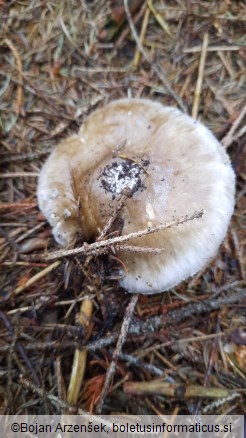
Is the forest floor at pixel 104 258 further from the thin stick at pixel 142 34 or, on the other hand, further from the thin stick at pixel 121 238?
the thin stick at pixel 121 238

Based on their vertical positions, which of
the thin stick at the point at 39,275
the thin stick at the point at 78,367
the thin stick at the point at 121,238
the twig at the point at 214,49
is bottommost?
the thin stick at the point at 78,367

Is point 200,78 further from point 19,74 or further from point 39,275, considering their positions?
point 39,275

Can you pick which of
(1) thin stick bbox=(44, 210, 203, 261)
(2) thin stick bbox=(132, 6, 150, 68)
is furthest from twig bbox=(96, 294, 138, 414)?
(2) thin stick bbox=(132, 6, 150, 68)

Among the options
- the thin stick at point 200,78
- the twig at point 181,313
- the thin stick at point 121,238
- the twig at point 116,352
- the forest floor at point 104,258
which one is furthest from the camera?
the thin stick at point 200,78

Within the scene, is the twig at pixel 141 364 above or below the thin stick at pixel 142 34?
below

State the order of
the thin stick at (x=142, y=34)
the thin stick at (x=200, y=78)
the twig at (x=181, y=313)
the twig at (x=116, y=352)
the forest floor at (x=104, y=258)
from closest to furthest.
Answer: the twig at (x=116, y=352), the forest floor at (x=104, y=258), the twig at (x=181, y=313), the thin stick at (x=200, y=78), the thin stick at (x=142, y=34)

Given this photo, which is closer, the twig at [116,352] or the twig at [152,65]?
the twig at [116,352]

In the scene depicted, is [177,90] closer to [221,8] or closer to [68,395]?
[221,8]

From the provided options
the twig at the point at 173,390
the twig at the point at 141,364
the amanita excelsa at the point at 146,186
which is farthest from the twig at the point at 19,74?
the twig at the point at 173,390

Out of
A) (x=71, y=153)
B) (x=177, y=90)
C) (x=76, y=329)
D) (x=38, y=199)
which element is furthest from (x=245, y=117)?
(x=76, y=329)
